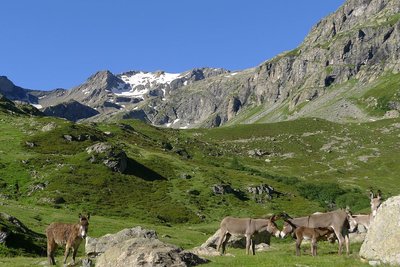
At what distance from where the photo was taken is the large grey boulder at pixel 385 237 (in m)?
21.6

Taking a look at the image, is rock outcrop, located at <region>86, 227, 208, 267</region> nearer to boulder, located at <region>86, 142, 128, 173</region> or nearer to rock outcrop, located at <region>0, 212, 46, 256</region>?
rock outcrop, located at <region>0, 212, 46, 256</region>

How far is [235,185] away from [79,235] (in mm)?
111007

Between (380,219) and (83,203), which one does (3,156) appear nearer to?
(83,203)

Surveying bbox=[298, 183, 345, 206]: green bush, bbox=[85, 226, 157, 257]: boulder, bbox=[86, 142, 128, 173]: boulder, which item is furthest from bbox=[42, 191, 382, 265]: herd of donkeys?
bbox=[298, 183, 345, 206]: green bush

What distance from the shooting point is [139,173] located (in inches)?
5261

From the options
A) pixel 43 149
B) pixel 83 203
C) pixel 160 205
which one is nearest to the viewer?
pixel 83 203

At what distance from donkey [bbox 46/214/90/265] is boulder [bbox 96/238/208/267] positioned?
112 inches

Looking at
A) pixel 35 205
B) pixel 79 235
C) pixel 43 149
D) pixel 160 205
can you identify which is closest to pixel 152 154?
pixel 43 149

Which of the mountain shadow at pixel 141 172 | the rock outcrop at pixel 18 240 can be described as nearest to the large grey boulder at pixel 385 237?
the rock outcrop at pixel 18 240

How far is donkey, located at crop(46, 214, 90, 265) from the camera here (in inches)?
1064

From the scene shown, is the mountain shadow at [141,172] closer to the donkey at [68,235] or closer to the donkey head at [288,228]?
the donkey at [68,235]

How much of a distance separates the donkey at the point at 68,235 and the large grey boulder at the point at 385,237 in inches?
608

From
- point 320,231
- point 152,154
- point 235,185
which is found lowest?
point 320,231

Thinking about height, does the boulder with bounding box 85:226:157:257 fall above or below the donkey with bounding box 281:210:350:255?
below
